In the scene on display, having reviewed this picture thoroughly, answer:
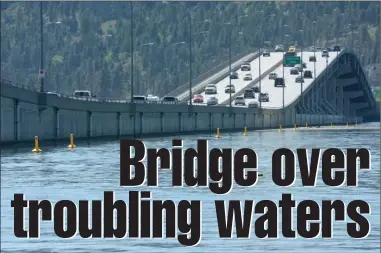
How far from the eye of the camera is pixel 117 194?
3816 cm

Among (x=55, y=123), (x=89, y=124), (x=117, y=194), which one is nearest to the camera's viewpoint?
(x=117, y=194)

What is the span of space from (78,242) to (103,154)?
44.9 meters

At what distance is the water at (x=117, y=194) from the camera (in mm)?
25062

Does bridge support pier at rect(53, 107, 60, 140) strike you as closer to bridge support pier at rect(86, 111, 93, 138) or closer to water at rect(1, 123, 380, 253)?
bridge support pier at rect(86, 111, 93, 138)

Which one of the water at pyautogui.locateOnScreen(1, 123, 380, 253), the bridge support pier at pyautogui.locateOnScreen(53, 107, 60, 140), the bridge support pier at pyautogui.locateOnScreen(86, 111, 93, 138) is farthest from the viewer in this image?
the bridge support pier at pyautogui.locateOnScreen(86, 111, 93, 138)

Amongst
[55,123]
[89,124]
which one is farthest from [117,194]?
[89,124]

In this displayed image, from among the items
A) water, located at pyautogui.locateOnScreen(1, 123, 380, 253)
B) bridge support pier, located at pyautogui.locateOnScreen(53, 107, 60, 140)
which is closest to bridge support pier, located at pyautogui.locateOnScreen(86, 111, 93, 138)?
bridge support pier, located at pyautogui.locateOnScreen(53, 107, 60, 140)

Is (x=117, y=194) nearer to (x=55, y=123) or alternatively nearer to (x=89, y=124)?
(x=55, y=123)

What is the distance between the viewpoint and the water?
25062 mm

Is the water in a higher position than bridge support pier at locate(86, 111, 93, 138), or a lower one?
higher

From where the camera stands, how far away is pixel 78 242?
25.8 m

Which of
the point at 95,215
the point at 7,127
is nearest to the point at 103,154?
the point at 7,127

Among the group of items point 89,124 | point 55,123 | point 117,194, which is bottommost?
point 89,124

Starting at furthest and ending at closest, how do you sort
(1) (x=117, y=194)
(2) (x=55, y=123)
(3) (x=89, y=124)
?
(3) (x=89, y=124) < (2) (x=55, y=123) < (1) (x=117, y=194)
